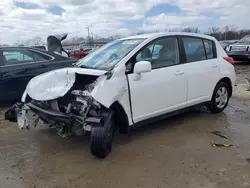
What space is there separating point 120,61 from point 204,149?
1.81 meters

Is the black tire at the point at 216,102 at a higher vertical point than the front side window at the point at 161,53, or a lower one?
lower

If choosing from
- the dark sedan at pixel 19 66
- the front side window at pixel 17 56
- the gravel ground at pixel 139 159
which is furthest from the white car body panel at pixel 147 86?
the front side window at pixel 17 56

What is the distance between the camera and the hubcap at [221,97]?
5.56 meters

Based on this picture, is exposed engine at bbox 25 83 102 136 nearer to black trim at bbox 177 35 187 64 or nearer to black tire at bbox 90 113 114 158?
black tire at bbox 90 113 114 158

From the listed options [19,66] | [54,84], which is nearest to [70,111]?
[54,84]

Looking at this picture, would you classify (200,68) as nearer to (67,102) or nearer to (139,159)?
(139,159)

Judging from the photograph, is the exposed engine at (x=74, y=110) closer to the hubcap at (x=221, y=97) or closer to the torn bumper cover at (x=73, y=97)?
the torn bumper cover at (x=73, y=97)

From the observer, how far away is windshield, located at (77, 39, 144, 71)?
4140 mm

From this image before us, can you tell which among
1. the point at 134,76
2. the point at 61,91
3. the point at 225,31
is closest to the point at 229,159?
the point at 134,76

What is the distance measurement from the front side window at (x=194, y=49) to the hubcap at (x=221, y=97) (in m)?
0.86

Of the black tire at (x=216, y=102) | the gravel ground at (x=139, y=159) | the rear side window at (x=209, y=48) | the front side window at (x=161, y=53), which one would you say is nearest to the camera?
the gravel ground at (x=139, y=159)

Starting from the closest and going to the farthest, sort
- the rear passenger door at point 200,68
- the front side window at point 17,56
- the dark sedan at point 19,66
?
the rear passenger door at point 200,68 → the dark sedan at point 19,66 → the front side window at point 17,56

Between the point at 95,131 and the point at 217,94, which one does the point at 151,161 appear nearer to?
the point at 95,131

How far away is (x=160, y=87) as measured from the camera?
433 centimetres
